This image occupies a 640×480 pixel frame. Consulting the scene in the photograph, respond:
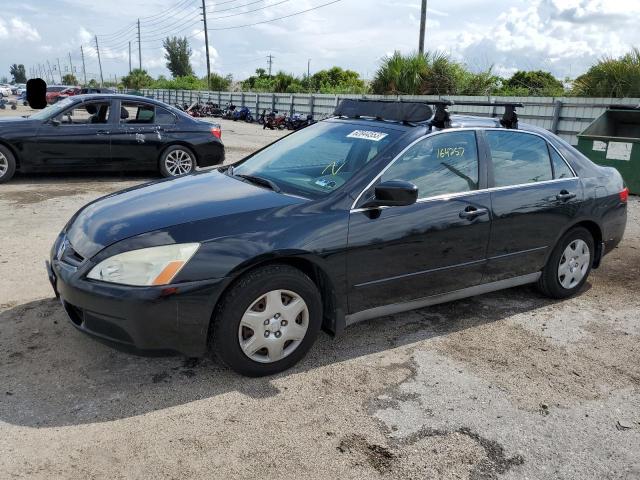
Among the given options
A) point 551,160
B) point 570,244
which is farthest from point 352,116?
point 570,244

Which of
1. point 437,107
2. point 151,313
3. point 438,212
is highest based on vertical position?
point 437,107

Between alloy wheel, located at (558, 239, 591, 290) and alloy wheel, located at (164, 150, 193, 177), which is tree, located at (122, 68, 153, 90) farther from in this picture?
alloy wheel, located at (558, 239, 591, 290)

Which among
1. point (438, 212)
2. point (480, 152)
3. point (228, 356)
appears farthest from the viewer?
point (480, 152)

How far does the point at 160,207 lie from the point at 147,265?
591 millimetres

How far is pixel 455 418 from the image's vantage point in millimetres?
2955

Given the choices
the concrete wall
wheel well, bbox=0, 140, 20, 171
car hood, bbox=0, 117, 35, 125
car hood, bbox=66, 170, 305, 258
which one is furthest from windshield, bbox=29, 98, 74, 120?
car hood, bbox=66, 170, 305, 258

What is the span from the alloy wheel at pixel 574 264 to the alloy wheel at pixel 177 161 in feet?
22.9

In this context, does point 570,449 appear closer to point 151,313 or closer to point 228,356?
point 228,356

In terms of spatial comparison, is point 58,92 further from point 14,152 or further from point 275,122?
point 14,152

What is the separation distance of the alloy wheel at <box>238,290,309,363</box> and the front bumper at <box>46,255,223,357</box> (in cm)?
24

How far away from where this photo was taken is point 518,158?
13.9ft

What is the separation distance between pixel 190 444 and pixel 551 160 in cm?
348

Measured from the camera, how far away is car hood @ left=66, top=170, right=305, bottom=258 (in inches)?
123

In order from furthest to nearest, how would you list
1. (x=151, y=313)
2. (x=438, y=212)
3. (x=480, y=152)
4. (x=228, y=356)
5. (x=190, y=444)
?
(x=480, y=152) < (x=438, y=212) < (x=228, y=356) < (x=151, y=313) < (x=190, y=444)
